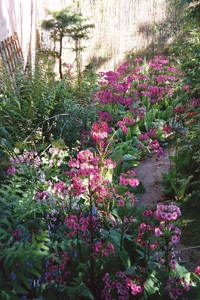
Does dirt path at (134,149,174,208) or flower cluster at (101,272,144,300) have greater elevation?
flower cluster at (101,272,144,300)

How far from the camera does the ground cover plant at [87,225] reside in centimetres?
135

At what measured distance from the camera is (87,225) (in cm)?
149

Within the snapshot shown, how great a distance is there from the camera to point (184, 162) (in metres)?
3.29

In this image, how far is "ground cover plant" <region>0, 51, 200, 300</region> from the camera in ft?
4.42

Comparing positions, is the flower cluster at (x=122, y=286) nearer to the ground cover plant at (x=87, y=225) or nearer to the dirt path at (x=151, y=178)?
the ground cover plant at (x=87, y=225)

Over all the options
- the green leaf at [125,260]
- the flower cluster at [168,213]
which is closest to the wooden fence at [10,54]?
the green leaf at [125,260]

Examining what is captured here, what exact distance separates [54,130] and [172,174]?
1440 millimetres

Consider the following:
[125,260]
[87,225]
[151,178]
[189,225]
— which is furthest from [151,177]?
[87,225]

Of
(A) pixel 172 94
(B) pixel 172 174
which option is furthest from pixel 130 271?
(A) pixel 172 94

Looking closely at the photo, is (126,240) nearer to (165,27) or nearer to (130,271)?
(130,271)

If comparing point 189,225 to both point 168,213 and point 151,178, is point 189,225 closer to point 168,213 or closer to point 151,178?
point 151,178

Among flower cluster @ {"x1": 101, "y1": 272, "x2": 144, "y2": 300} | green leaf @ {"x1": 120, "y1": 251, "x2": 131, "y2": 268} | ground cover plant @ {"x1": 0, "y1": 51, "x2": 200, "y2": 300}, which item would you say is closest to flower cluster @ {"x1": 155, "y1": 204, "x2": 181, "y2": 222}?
ground cover plant @ {"x1": 0, "y1": 51, "x2": 200, "y2": 300}

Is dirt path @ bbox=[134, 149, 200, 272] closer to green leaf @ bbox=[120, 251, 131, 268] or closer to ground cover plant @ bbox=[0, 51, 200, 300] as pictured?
ground cover plant @ bbox=[0, 51, 200, 300]

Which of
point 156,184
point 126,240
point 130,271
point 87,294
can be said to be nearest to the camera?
point 87,294
